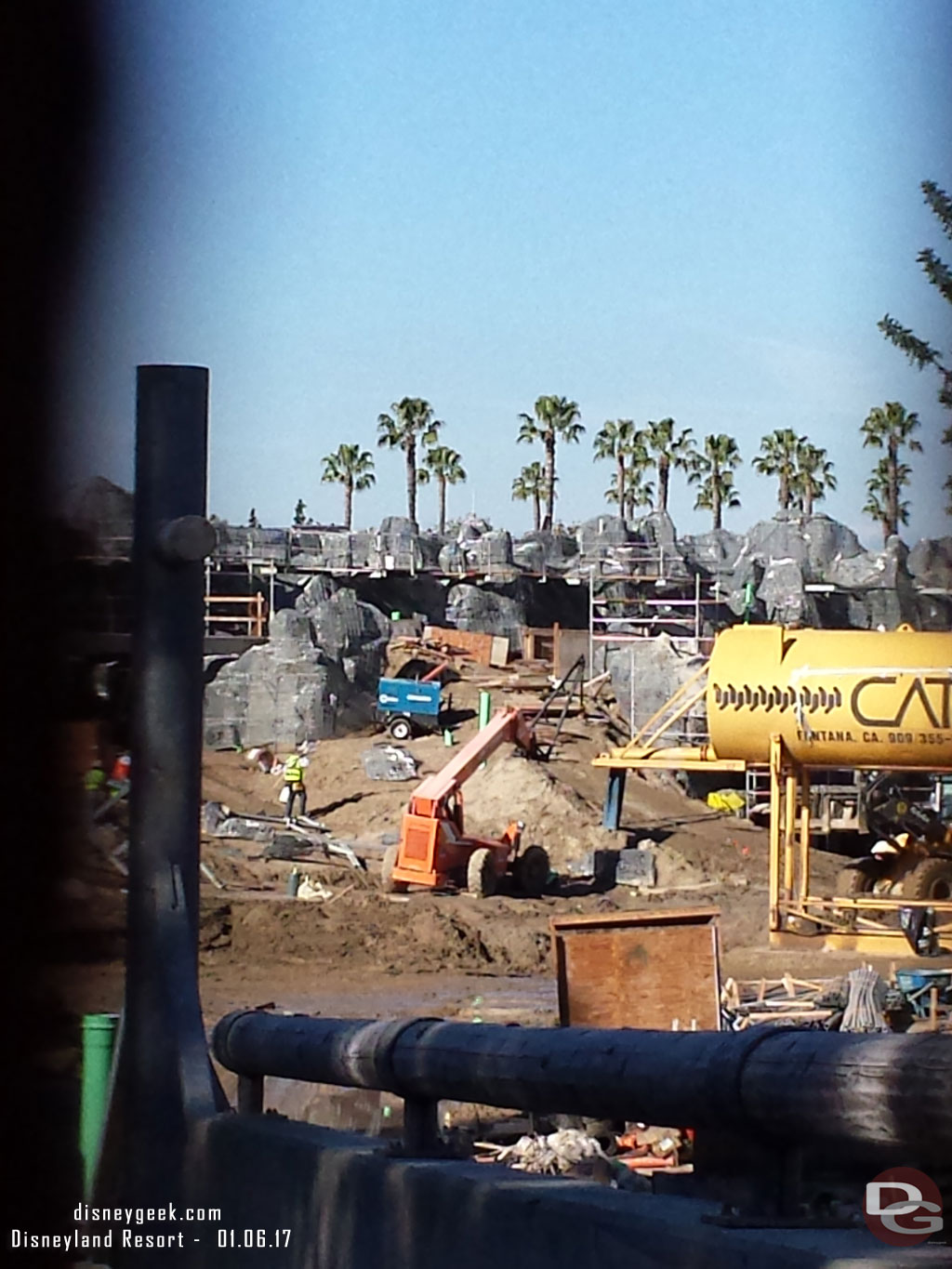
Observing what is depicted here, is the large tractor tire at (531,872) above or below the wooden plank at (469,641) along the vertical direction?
below

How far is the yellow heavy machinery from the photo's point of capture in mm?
14578

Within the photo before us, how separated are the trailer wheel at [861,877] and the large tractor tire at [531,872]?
357cm

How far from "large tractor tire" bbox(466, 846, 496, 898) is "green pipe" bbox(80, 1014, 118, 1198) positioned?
602 inches

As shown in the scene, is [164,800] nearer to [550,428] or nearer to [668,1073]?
[668,1073]

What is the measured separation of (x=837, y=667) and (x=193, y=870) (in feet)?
35.3

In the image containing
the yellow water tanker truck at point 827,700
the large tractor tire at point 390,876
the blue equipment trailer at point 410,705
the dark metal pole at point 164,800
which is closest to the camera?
the dark metal pole at point 164,800

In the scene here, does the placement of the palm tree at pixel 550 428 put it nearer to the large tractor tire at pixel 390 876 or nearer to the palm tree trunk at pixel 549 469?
the palm tree trunk at pixel 549 469

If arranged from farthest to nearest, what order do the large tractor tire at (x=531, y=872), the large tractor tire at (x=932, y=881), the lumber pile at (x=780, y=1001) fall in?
the large tractor tire at (x=531, y=872) < the large tractor tire at (x=932, y=881) < the lumber pile at (x=780, y=1001)

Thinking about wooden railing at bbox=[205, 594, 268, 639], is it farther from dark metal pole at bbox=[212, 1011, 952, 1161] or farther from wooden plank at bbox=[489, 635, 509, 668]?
dark metal pole at bbox=[212, 1011, 952, 1161]

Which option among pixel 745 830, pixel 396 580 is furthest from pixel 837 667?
pixel 396 580

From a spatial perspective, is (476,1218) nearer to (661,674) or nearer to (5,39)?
(5,39)

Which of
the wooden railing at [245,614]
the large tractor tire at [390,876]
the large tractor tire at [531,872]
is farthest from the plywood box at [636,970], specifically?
the wooden railing at [245,614]

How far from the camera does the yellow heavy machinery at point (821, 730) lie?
574 inches

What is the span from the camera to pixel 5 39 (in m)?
4.02
